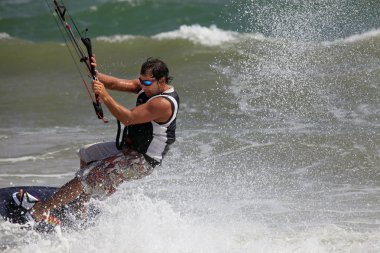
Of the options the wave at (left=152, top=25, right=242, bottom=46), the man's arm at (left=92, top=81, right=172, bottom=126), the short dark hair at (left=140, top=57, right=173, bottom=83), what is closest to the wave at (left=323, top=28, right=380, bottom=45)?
the wave at (left=152, top=25, right=242, bottom=46)

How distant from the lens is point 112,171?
674 centimetres

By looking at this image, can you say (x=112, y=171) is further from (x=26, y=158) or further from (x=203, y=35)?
(x=203, y=35)

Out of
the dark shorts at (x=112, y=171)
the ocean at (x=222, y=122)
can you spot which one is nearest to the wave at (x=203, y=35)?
the ocean at (x=222, y=122)

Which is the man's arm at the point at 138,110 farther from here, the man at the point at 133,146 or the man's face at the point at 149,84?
the man's face at the point at 149,84

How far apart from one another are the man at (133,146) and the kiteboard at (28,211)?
8 cm

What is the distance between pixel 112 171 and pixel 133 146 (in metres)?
0.28

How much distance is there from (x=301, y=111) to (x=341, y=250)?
17.1 feet

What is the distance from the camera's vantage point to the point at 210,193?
27.5 feet

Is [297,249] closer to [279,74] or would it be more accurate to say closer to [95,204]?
[95,204]

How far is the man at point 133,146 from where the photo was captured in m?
6.43

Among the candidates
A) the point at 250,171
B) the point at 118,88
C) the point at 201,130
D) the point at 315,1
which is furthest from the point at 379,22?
the point at 118,88

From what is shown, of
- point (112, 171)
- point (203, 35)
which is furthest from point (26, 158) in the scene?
point (203, 35)

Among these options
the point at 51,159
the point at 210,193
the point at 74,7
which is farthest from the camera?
the point at 74,7

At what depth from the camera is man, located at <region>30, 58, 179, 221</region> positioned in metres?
6.43
